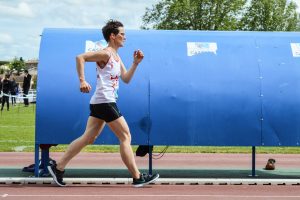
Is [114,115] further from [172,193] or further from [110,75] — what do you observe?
[172,193]

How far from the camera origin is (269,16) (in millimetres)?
73625

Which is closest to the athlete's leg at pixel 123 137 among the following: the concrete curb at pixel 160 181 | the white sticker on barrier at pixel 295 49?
the concrete curb at pixel 160 181

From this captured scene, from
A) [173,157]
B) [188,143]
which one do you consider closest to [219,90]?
[188,143]

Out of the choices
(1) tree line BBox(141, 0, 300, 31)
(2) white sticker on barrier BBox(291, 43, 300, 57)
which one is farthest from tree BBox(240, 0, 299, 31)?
(2) white sticker on barrier BBox(291, 43, 300, 57)

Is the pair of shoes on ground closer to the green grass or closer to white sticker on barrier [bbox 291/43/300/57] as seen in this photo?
white sticker on barrier [bbox 291/43/300/57]

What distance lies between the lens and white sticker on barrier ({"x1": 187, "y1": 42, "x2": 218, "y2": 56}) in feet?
31.4

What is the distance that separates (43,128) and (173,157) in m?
5.08

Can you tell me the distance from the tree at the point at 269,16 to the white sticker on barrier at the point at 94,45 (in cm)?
6380

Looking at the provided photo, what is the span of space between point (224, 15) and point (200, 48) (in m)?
61.7

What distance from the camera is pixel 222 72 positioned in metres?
9.45

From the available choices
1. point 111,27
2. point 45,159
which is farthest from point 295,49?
point 45,159

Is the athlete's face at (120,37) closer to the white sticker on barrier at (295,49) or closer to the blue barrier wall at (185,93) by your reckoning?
the blue barrier wall at (185,93)

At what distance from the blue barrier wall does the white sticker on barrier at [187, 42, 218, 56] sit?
15 millimetres

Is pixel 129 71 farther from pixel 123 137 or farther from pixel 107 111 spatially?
pixel 123 137
